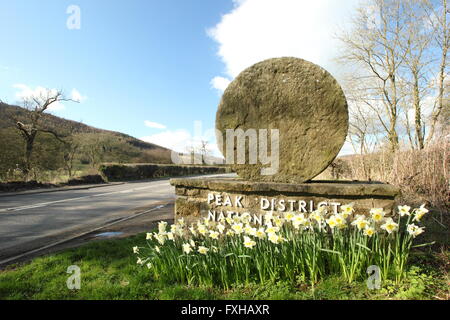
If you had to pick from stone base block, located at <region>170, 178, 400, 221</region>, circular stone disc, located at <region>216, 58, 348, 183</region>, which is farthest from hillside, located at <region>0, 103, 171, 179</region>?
circular stone disc, located at <region>216, 58, 348, 183</region>

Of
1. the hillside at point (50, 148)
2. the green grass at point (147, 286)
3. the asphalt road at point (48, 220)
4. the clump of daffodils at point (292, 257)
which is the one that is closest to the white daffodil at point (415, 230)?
the clump of daffodils at point (292, 257)

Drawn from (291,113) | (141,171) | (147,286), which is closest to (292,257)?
(147,286)

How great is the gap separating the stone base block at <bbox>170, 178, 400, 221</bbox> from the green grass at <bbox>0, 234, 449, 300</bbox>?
86 cm

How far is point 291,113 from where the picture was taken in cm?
370

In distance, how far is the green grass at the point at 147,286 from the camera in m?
2.41

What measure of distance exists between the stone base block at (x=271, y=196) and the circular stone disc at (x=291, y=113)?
0.35 meters

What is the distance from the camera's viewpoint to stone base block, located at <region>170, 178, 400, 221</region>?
322 centimetres

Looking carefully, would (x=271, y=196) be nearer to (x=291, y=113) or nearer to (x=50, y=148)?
(x=291, y=113)

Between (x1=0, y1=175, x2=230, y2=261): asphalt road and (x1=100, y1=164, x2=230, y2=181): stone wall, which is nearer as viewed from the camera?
(x1=0, y1=175, x2=230, y2=261): asphalt road

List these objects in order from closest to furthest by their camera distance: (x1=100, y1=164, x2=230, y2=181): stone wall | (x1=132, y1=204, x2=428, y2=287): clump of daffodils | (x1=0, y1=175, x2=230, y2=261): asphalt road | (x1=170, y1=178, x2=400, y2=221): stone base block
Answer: (x1=132, y1=204, x2=428, y2=287): clump of daffodils
(x1=170, y1=178, x2=400, y2=221): stone base block
(x1=0, y1=175, x2=230, y2=261): asphalt road
(x1=100, y1=164, x2=230, y2=181): stone wall

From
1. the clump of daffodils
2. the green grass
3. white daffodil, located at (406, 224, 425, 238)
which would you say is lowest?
Result: the green grass

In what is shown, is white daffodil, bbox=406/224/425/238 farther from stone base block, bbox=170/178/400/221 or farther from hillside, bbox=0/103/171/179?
hillside, bbox=0/103/171/179

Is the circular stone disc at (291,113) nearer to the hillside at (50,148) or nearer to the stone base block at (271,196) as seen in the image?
the stone base block at (271,196)
